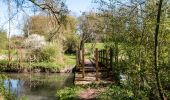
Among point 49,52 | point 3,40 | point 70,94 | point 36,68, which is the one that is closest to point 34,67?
point 36,68

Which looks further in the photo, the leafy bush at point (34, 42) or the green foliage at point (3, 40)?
the green foliage at point (3, 40)

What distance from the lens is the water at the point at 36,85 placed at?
28562 mm

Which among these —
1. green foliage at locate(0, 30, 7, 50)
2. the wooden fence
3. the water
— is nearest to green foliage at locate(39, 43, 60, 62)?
green foliage at locate(0, 30, 7, 50)

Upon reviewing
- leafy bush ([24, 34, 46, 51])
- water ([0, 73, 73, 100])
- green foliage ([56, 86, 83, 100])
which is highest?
leafy bush ([24, 34, 46, 51])

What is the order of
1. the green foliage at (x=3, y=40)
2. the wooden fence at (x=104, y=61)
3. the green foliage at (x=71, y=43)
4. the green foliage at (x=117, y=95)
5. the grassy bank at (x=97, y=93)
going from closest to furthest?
the green foliage at (x=117, y=95) → the grassy bank at (x=97, y=93) → the wooden fence at (x=104, y=61) → the green foliage at (x=3, y=40) → the green foliage at (x=71, y=43)

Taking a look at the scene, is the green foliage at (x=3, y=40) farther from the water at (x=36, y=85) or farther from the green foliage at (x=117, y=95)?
the green foliage at (x=117, y=95)

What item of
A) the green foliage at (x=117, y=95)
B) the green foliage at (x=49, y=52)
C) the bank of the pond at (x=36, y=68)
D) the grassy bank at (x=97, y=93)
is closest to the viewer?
the green foliage at (x=117, y=95)

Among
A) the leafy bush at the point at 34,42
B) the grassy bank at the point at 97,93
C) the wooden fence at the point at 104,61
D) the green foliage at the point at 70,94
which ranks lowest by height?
the green foliage at the point at 70,94

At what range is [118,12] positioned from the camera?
1758cm

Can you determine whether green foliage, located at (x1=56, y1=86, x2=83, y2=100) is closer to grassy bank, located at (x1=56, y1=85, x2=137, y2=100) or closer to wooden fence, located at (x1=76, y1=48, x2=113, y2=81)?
grassy bank, located at (x1=56, y1=85, x2=137, y2=100)

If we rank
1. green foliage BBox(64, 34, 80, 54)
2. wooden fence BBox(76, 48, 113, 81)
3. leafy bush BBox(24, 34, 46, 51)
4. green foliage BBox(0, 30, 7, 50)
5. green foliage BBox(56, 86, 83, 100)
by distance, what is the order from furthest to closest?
1. green foliage BBox(64, 34, 80, 54)
2. green foliage BBox(0, 30, 7, 50)
3. leafy bush BBox(24, 34, 46, 51)
4. wooden fence BBox(76, 48, 113, 81)
5. green foliage BBox(56, 86, 83, 100)

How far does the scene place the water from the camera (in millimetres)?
28562

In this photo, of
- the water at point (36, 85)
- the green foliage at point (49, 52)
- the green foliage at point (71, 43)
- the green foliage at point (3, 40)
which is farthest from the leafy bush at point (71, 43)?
the water at point (36, 85)

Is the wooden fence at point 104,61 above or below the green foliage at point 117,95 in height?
above
